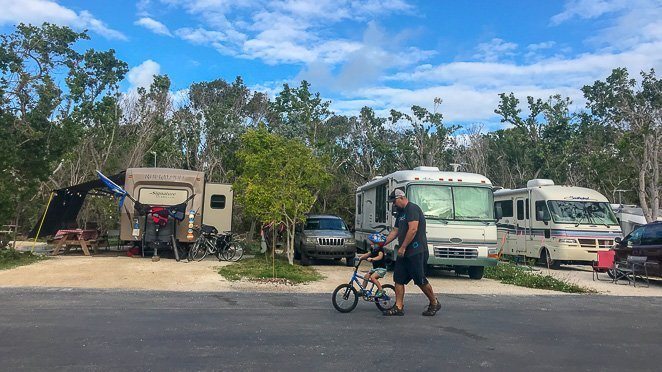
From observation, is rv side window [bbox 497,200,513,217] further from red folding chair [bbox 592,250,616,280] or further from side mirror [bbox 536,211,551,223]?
red folding chair [bbox 592,250,616,280]

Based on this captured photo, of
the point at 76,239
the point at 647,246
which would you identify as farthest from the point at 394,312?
the point at 76,239

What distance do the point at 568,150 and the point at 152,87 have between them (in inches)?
961

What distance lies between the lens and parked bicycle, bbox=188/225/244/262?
56.7 feet

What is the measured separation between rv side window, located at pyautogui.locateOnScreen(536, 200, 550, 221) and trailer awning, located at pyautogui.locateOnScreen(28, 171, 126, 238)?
1394 centimetres

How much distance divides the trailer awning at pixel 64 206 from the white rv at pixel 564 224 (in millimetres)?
13424

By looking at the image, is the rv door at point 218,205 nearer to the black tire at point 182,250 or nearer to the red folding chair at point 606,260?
the black tire at point 182,250

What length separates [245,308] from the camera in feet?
29.5

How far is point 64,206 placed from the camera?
63.4ft

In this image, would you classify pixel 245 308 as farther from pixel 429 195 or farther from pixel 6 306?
pixel 429 195

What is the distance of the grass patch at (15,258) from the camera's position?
14.9m

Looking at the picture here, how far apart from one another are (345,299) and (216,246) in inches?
374

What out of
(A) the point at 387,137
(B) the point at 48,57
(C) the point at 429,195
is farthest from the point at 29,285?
(A) the point at 387,137

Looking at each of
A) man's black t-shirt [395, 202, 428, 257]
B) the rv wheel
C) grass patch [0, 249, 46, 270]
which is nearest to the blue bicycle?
man's black t-shirt [395, 202, 428, 257]

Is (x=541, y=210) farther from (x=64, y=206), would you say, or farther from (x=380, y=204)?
(x=64, y=206)
